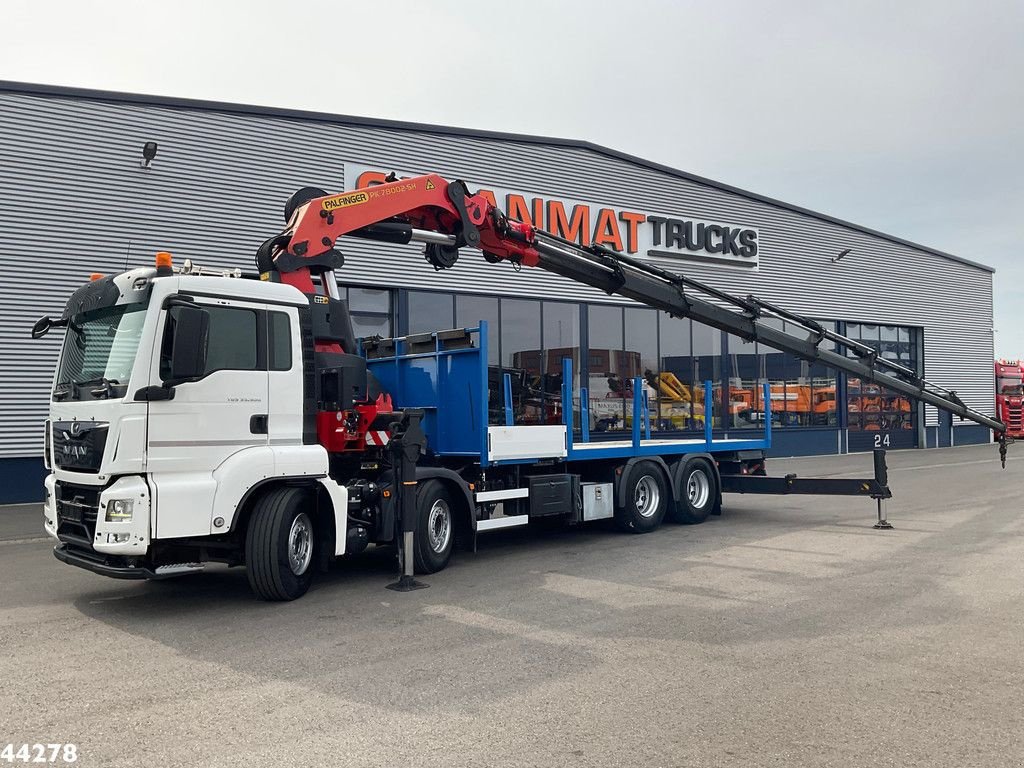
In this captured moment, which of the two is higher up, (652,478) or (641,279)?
(641,279)

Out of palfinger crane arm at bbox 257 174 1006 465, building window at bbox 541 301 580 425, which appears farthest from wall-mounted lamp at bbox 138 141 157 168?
building window at bbox 541 301 580 425

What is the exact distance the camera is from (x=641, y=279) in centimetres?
1306

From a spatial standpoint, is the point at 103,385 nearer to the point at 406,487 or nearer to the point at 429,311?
the point at 406,487

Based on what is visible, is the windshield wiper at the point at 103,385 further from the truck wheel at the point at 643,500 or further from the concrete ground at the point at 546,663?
the truck wheel at the point at 643,500

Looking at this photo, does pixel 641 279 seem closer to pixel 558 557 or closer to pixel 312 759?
pixel 558 557

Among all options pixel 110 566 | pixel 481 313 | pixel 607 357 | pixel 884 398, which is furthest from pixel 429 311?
pixel 884 398

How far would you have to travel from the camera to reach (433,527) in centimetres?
941

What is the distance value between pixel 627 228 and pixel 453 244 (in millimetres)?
15693

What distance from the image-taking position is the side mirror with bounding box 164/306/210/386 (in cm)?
698

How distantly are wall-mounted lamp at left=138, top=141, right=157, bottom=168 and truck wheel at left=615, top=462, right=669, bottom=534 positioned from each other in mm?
11864

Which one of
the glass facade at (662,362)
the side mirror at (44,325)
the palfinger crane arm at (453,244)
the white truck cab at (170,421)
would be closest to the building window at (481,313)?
the glass facade at (662,362)

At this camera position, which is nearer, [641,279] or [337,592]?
[337,592]

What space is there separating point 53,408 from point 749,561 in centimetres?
747

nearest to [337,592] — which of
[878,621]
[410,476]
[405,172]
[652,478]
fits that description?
[410,476]
